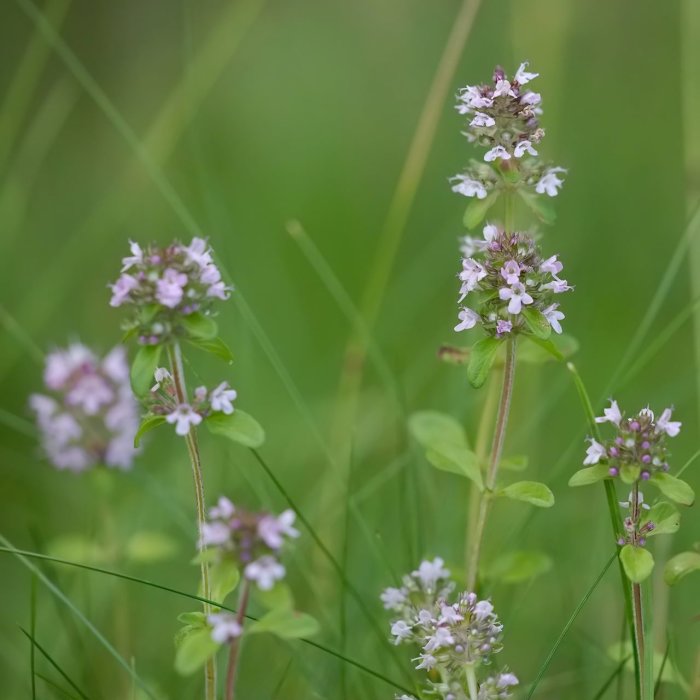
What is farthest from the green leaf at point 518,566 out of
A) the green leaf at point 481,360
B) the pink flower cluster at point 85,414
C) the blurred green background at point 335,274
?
the pink flower cluster at point 85,414

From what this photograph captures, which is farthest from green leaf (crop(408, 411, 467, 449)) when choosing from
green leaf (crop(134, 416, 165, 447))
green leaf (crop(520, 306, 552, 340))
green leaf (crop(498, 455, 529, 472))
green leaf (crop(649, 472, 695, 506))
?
green leaf (crop(134, 416, 165, 447))

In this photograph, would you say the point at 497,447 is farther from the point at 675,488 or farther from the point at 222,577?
the point at 222,577

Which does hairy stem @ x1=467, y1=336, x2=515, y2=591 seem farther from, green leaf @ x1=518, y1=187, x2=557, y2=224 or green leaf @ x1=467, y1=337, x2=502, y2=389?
green leaf @ x1=518, y1=187, x2=557, y2=224

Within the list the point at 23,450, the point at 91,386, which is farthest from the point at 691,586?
the point at 23,450

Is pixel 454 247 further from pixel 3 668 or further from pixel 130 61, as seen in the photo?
pixel 130 61

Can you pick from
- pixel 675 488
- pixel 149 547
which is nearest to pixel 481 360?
pixel 675 488

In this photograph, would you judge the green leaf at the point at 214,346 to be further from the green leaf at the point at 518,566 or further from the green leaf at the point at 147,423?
the green leaf at the point at 518,566

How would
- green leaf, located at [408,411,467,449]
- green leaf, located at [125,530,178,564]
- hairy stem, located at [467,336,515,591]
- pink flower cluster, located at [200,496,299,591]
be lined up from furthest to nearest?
green leaf, located at [125,530,178,564] → green leaf, located at [408,411,467,449] → hairy stem, located at [467,336,515,591] → pink flower cluster, located at [200,496,299,591]
